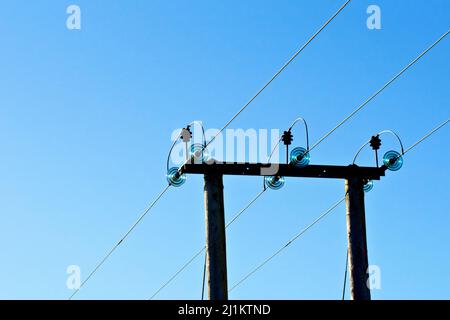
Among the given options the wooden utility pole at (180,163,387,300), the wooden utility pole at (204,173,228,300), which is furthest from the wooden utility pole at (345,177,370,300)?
the wooden utility pole at (204,173,228,300)

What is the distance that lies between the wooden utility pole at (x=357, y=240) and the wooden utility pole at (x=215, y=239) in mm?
1903

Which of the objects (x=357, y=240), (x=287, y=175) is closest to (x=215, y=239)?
(x=287, y=175)

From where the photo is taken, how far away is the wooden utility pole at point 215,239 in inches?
740

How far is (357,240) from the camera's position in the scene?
19266mm

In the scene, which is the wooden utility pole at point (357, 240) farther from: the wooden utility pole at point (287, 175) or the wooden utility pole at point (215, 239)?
the wooden utility pole at point (215, 239)

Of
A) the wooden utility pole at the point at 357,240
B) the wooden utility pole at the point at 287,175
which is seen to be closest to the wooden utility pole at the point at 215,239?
the wooden utility pole at the point at 287,175

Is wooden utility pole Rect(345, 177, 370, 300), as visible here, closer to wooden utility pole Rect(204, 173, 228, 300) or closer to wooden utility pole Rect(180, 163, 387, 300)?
wooden utility pole Rect(180, 163, 387, 300)

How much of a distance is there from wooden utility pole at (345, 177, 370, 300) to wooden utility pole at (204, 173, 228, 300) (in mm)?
1903

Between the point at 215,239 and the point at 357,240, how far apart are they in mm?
2147

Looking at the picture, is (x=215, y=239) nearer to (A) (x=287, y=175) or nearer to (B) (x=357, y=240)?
(A) (x=287, y=175)

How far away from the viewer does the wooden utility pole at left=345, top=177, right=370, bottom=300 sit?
18.8 metres
